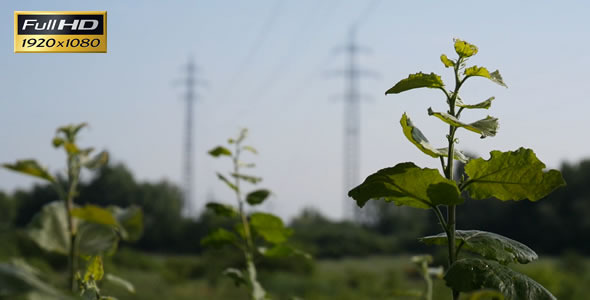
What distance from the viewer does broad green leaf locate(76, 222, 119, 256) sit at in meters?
0.58

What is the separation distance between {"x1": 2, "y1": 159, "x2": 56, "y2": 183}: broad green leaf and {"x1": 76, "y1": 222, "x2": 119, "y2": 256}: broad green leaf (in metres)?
0.06

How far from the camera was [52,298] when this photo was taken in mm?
325

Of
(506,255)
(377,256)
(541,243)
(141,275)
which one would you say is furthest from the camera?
(541,243)

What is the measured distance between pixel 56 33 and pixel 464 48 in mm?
4052

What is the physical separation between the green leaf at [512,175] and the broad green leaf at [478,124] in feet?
0.13

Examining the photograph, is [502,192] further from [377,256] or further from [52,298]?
[377,256]

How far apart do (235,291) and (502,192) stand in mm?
11065

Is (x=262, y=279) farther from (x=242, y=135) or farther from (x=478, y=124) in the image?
(x=478, y=124)

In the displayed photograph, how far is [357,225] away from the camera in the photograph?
2067cm

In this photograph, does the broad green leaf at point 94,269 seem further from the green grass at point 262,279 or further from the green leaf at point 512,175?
the green grass at point 262,279

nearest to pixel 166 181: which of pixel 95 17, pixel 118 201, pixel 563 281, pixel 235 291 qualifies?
pixel 118 201

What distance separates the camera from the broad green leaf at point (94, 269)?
0.64 metres

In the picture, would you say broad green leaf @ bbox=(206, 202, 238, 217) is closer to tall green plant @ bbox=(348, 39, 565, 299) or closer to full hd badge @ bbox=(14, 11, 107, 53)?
tall green plant @ bbox=(348, 39, 565, 299)

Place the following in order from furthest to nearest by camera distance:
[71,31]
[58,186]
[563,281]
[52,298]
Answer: [563,281] < [71,31] < [58,186] < [52,298]
